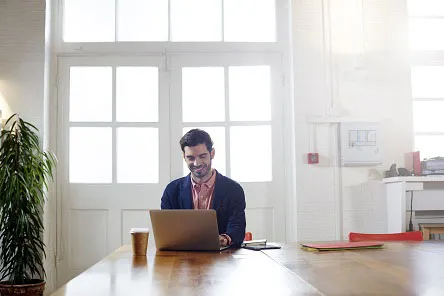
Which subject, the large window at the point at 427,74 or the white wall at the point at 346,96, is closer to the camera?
the white wall at the point at 346,96

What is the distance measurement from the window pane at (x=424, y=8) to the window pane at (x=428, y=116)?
2.62ft

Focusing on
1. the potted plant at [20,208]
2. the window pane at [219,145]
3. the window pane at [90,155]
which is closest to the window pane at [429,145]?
the window pane at [219,145]

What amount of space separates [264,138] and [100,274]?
3206 millimetres

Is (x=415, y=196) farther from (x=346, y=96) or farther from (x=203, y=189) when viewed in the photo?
(x=203, y=189)

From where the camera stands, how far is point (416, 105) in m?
5.06

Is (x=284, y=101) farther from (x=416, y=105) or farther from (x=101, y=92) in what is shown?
(x=101, y=92)

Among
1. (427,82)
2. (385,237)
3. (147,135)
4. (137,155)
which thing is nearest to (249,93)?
(147,135)

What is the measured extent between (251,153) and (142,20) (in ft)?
4.92

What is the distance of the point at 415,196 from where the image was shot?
14.3ft

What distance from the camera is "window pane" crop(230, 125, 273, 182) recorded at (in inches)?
195

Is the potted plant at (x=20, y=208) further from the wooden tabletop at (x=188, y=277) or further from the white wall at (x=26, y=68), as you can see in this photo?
the wooden tabletop at (x=188, y=277)

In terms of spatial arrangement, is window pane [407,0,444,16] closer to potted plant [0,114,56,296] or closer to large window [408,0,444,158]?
large window [408,0,444,158]

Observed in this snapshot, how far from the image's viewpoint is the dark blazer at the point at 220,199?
328 cm

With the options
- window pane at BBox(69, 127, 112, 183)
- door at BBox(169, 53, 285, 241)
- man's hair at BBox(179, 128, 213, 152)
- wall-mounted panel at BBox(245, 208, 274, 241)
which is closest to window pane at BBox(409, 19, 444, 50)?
door at BBox(169, 53, 285, 241)
